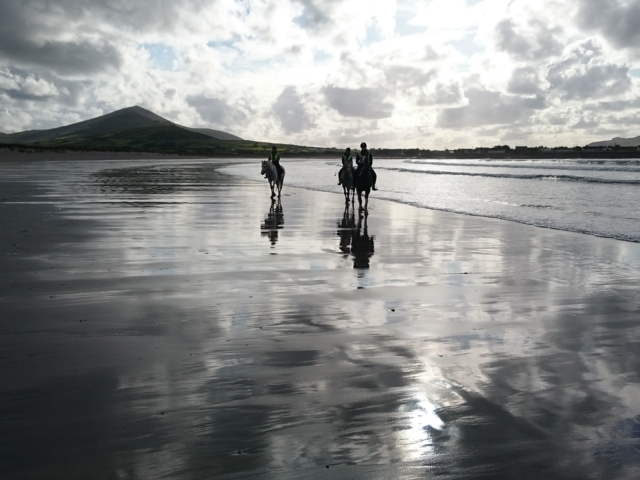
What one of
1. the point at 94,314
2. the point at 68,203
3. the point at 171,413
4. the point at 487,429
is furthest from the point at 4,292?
the point at 68,203

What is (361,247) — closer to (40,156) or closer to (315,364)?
(315,364)

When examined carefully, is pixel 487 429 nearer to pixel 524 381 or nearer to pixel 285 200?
pixel 524 381

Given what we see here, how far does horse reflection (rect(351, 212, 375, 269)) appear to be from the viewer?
10773 millimetres

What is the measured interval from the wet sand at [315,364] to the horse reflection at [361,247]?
0.27m

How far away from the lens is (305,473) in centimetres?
347

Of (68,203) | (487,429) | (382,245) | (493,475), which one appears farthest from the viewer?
(68,203)

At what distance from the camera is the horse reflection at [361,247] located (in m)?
10.8

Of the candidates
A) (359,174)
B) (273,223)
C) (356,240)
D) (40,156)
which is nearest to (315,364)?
(356,240)

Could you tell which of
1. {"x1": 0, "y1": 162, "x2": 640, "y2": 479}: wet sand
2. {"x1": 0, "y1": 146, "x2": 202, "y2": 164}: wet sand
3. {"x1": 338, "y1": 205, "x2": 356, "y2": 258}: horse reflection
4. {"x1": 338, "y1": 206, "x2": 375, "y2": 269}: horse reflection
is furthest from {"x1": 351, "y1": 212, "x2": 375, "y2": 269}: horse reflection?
{"x1": 0, "y1": 146, "x2": 202, "y2": 164}: wet sand

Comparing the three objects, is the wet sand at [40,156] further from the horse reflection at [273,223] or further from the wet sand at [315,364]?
the wet sand at [315,364]

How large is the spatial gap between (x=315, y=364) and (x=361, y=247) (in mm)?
7510

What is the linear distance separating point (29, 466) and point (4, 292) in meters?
5.15

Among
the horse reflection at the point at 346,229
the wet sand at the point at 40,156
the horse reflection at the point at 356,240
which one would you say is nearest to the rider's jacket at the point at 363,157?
the horse reflection at the point at 346,229

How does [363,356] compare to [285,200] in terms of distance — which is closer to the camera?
[363,356]
